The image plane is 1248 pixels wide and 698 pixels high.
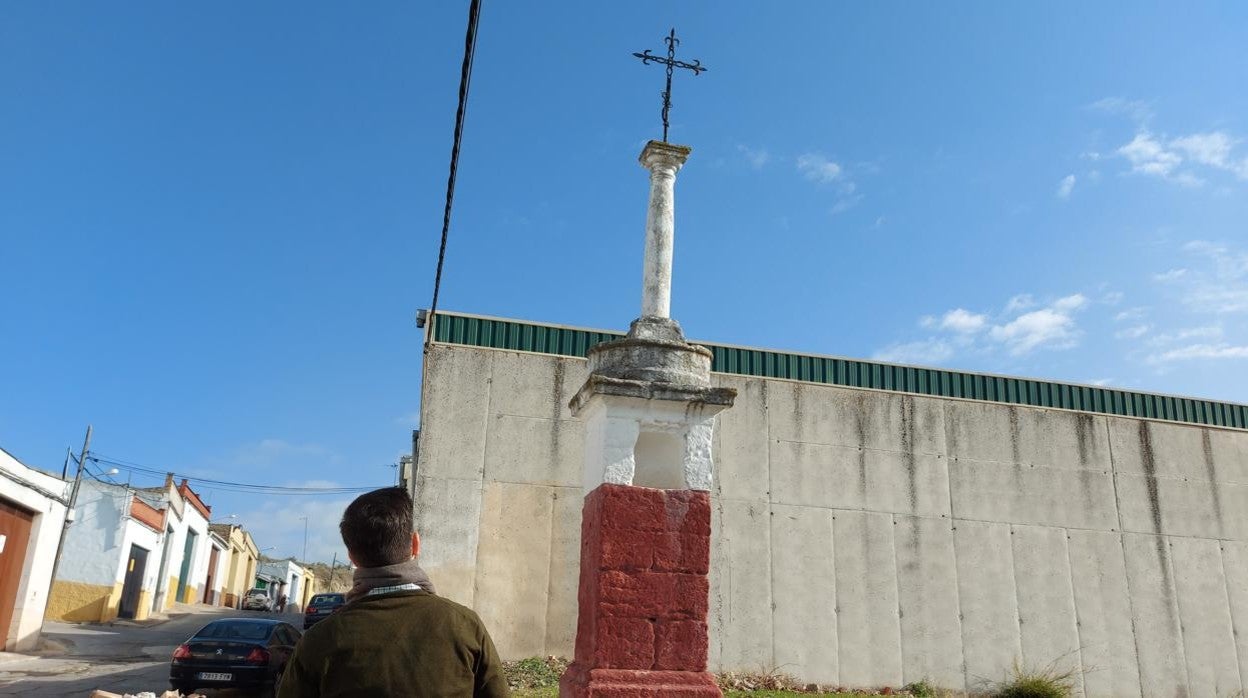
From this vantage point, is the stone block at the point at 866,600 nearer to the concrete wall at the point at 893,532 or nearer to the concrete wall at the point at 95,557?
the concrete wall at the point at 893,532

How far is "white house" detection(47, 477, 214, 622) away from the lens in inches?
1166

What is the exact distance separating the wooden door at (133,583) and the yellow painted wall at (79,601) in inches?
53.7

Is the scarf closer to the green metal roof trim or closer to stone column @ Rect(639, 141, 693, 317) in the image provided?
A: stone column @ Rect(639, 141, 693, 317)

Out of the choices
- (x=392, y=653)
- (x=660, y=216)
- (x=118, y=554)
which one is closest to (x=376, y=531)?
(x=392, y=653)

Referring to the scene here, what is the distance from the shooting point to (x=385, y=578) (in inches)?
107

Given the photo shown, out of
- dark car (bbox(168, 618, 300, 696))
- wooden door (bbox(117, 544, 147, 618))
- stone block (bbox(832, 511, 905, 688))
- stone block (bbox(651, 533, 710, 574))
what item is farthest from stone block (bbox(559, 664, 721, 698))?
wooden door (bbox(117, 544, 147, 618))

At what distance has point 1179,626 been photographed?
52.8 feet

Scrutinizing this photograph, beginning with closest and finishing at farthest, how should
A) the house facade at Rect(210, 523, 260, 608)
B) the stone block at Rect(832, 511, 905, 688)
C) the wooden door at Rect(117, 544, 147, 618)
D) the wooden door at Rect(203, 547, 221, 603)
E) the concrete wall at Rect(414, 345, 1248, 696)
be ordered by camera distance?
the concrete wall at Rect(414, 345, 1248, 696) → the stone block at Rect(832, 511, 905, 688) → the wooden door at Rect(117, 544, 147, 618) → the wooden door at Rect(203, 547, 221, 603) → the house facade at Rect(210, 523, 260, 608)

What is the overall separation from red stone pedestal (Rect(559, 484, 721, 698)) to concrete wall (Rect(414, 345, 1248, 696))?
25.7 ft

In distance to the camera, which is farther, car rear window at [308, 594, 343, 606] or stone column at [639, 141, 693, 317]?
car rear window at [308, 594, 343, 606]

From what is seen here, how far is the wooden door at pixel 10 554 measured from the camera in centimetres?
1716

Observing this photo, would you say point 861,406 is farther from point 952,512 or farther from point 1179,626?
point 1179,626

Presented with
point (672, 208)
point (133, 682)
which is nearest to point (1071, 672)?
point (672, 208)

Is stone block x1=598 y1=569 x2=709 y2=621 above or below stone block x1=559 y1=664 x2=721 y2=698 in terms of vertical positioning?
above
